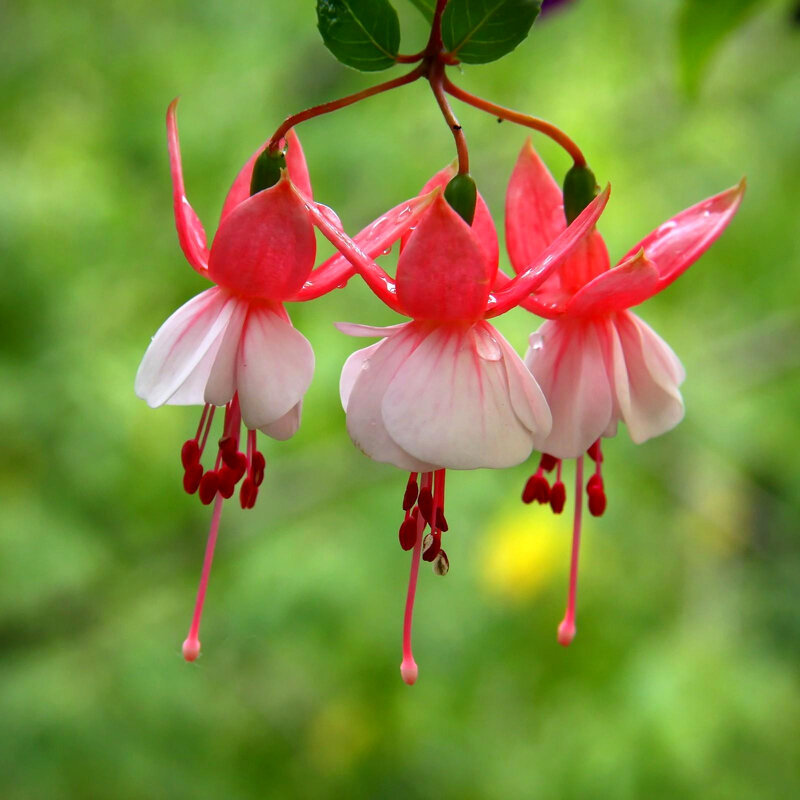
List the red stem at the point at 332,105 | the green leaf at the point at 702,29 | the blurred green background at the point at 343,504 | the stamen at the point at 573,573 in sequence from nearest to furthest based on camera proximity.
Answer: the red stem at the point at 332,105 → the stamen at the point at 573,573 → the green leaf at the point at 702,29 → the blurred green background at the point at 343,504

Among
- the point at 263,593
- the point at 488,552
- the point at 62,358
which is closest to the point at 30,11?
the point at 62,358

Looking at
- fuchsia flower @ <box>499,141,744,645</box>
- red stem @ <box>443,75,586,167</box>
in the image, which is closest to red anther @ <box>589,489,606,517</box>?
fuchsia flower @ <box>499,141,744,645</box>

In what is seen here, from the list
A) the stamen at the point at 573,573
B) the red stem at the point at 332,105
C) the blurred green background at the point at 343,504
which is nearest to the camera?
the red stem at the point at 332,105

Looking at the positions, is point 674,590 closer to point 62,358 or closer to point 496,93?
point 496,93

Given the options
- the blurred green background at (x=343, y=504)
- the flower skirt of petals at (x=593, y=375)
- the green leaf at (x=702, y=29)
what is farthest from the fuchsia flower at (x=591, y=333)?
the blurred green background at (x=343, y=504)

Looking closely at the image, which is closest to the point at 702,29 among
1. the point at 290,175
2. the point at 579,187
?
the point at 579,187

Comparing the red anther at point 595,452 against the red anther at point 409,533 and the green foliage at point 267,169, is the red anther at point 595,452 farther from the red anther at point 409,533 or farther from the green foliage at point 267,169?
the green foliage at point 267,169

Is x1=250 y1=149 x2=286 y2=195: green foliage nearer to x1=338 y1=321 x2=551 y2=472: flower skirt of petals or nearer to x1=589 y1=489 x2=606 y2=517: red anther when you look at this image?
x1=338 y1=321 x2=551 y2=472: flower skirt of petals
